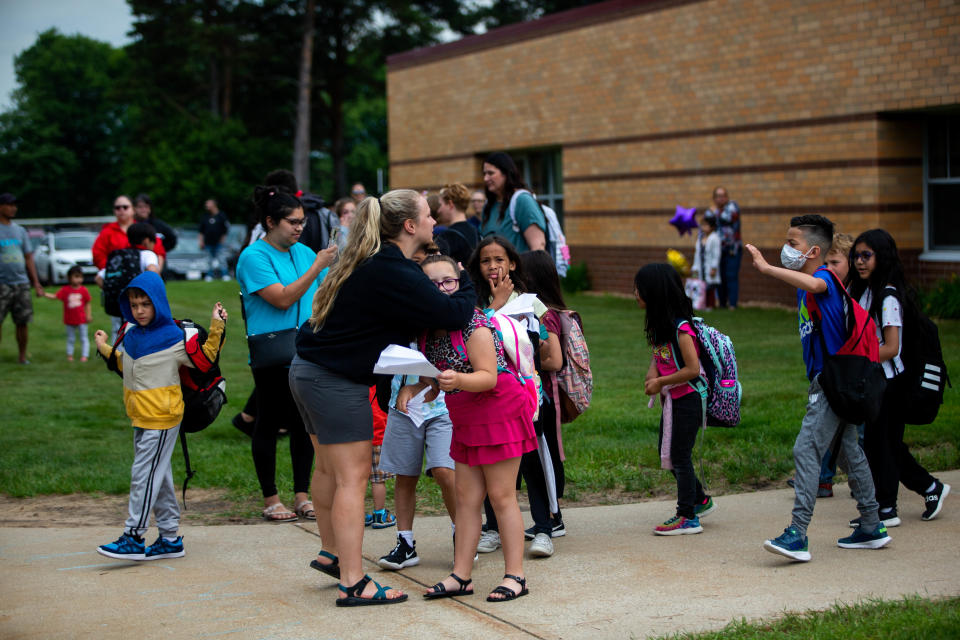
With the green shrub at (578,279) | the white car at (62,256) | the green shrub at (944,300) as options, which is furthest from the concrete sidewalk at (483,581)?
the white car at (62,256)

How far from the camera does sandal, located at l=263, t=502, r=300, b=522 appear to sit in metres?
6.38

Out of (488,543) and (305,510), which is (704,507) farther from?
(305,510)

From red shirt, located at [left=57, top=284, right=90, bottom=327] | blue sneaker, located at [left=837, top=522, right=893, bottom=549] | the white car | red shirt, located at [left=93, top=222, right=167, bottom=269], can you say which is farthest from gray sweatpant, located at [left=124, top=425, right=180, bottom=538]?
the white car

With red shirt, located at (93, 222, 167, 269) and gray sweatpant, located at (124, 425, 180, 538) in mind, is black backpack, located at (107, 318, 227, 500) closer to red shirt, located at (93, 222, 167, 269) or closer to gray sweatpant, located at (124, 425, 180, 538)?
gray sweatpant, located at (124, 425, 180, 538)

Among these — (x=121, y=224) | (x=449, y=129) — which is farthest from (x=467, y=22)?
(x=121, y=224)

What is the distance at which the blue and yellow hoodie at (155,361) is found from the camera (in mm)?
5535

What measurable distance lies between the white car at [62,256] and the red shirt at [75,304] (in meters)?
16.2

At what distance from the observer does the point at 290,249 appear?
6.35 metres

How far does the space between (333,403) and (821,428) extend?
2439 millimetres

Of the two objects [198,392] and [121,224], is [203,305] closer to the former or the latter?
[121,224]

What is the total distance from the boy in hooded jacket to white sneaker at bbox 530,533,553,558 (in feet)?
6.10

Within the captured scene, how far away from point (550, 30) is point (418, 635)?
60.2 ft

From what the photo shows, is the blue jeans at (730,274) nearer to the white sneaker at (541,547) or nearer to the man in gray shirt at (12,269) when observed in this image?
the man in gray shirt at (12,269)

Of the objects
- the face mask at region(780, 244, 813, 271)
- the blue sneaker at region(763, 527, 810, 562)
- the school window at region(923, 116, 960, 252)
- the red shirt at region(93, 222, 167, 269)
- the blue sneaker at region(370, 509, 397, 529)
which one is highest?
the school window at region(923, 116, 960, 252)
